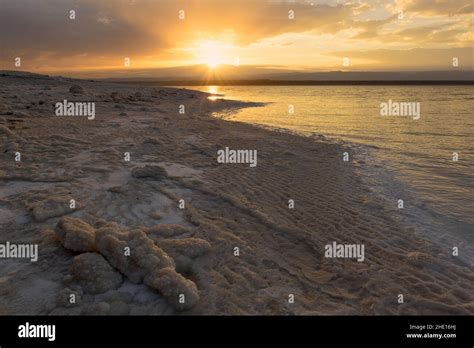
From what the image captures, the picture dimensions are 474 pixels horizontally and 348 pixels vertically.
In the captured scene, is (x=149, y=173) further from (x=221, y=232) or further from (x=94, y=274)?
(x=94, y=274)

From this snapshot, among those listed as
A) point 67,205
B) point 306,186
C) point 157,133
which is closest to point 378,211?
point 306,186

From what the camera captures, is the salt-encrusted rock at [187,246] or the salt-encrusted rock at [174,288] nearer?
the salt-encrusted rock at [174,288]

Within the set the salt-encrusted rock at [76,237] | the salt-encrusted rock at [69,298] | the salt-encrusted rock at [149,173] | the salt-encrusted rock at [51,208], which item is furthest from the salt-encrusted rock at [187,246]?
the salt-encrusted rock at [149,173]

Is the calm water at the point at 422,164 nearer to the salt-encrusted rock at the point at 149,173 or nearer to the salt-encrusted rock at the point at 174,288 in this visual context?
the salt-encrusted rock at the point at 174,288

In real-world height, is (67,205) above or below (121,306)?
above

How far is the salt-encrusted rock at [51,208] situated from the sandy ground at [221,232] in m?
0.02

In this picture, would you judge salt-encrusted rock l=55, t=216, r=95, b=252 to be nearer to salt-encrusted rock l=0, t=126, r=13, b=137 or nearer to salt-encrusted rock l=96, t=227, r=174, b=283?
salt-encrusted rock l=96, t=227, r=174, b=283

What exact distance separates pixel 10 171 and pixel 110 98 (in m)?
22.1

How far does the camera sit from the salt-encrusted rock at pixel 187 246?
5566 mm

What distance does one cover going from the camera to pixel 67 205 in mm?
6941

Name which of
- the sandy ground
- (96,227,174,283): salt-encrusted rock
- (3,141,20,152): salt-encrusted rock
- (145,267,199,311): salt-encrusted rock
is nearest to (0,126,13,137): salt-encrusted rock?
the sandy ground

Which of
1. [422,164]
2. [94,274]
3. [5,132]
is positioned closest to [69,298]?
[94,274]

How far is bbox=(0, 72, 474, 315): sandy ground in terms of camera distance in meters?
4.62
